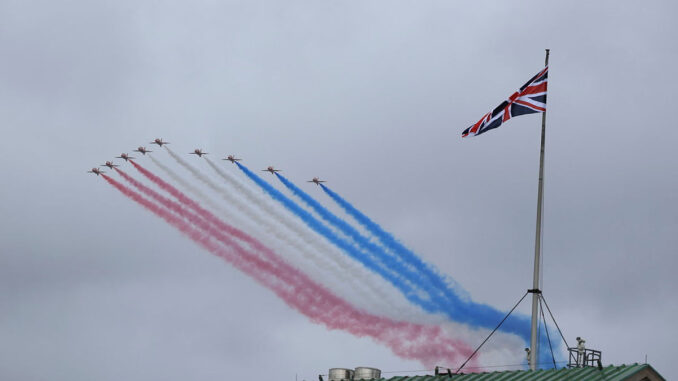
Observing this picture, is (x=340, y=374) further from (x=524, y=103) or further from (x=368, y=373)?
(x=524, y=103)

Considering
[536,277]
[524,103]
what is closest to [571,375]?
[536,277]

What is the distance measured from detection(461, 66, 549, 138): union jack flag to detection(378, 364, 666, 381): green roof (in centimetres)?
2731

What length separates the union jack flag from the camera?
140 meters

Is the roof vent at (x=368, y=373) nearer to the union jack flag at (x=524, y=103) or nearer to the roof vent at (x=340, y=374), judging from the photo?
the roof vent at (x=340, y=374)

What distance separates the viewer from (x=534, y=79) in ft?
461

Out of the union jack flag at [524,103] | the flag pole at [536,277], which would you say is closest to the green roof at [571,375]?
the flag pole at [536,277]

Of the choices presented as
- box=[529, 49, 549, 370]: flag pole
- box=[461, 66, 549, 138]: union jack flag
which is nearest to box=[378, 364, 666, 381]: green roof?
box=[529, 49, 549, 370]: flag pole

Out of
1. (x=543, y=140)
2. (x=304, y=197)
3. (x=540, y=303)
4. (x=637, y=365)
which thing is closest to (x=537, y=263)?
(x=540, y=303)

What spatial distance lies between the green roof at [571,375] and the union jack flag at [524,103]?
27.3m

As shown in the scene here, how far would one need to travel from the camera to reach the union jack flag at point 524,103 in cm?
13975

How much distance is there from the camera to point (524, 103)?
140 m

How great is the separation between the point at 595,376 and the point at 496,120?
33.6 meters

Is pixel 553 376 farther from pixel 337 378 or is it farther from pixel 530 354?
pixel 337 378

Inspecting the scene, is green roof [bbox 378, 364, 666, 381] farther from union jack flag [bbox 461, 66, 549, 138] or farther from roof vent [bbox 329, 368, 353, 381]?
union jack flag [bbox 461, 66, 549, 138]
